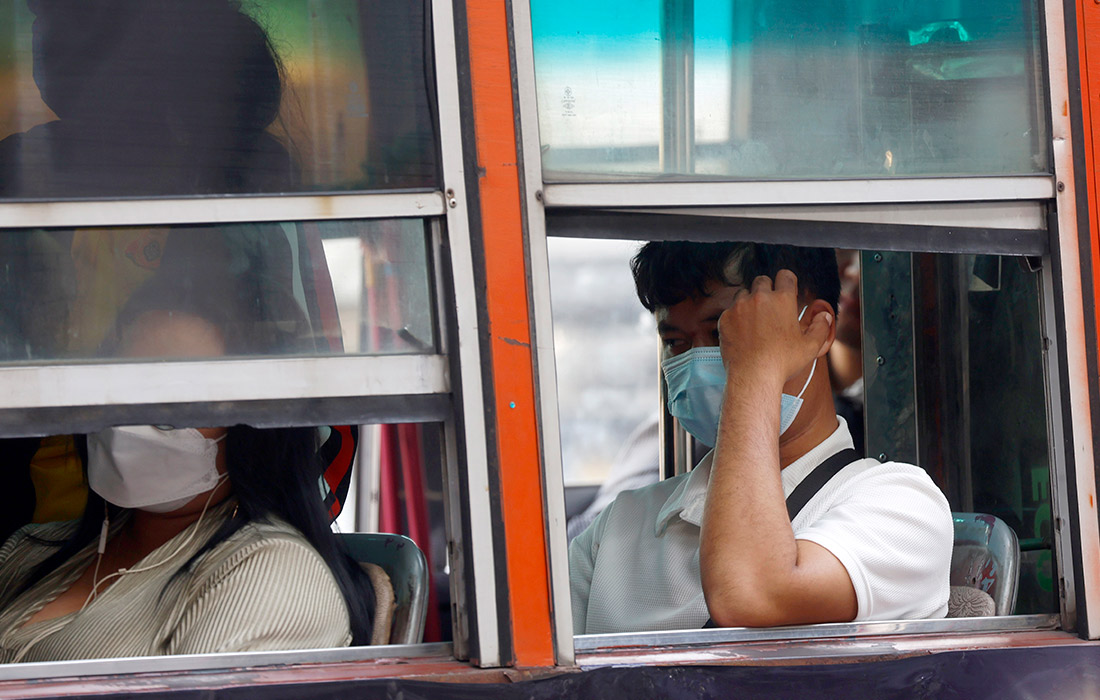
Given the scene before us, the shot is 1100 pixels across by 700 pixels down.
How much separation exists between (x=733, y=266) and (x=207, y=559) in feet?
3.65

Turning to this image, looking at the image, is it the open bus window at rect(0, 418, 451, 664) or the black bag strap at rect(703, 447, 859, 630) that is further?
the black bag strap at rect(703, 447, 859, 630)

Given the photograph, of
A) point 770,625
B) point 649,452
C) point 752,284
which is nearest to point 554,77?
point 752,284

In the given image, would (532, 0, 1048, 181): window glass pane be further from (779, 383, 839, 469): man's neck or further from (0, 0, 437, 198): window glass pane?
(779, 383, 839, 469): man's neck

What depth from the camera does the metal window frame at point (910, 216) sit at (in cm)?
144

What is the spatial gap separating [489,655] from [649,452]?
3728 millimetres

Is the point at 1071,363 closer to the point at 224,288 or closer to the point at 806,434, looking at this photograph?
the point at 806,434

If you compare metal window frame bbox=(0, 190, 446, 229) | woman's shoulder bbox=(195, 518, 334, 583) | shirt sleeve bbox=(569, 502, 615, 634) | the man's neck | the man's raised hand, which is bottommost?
shirt sleeve bbox=(569, 502, 615, 634)

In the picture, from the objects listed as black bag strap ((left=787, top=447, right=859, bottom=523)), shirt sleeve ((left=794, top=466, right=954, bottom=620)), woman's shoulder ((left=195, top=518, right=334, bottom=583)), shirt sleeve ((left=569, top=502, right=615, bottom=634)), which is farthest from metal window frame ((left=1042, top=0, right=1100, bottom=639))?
woman's shoulder ((left=195, top=518, right=334, bottom=583))

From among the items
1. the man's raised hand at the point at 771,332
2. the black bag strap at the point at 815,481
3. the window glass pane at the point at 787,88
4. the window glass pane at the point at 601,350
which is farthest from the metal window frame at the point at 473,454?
the window glass pane at the point at 601,350

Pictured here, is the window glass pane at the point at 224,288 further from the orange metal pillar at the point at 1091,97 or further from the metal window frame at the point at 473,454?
the orange metal pillar at the point at 1091,97

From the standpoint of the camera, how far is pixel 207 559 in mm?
1803

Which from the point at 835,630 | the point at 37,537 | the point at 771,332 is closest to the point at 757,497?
the point at 835,630

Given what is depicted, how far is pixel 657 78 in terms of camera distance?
4.90 ft

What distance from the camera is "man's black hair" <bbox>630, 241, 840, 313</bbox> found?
205 cm
